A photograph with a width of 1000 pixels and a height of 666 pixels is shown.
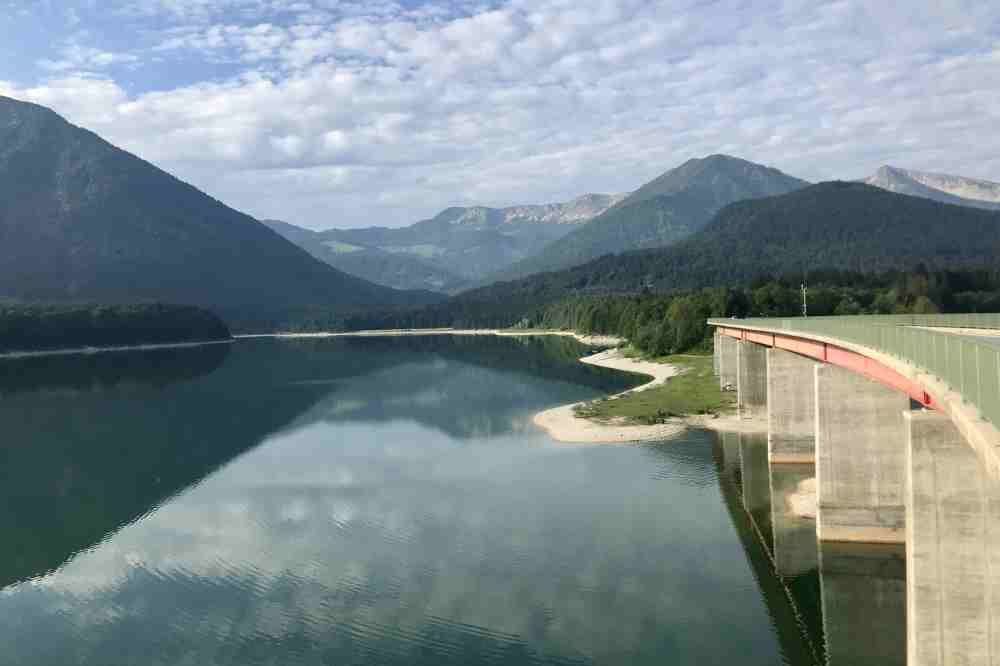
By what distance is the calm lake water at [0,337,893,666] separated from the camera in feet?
101

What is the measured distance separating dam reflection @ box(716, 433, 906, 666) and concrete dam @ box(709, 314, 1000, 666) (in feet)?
0.35

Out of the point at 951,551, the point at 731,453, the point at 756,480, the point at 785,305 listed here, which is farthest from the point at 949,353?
the point at 785,305

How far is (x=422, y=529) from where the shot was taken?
44312 millimetres

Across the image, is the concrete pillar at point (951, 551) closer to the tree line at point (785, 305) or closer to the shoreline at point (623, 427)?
the shoreline at point (623, 427)

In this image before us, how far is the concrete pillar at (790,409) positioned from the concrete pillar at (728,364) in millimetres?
34110

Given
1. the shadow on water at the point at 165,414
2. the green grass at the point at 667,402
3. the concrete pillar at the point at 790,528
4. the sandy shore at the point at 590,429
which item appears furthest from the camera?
the green grass at the point at 667,402

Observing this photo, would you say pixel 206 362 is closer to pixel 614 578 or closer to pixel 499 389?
pixel 499 389

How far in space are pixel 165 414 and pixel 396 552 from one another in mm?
68491

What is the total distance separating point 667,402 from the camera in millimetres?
81625

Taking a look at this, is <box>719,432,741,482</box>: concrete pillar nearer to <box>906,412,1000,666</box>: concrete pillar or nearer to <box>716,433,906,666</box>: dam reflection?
<box>716,433,906,666</box>: dam reflection

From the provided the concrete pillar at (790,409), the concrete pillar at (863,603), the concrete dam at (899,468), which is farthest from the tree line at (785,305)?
Answer: the concrete pillar at (863,603)

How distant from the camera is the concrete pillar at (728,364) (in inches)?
3425

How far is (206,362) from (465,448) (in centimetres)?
13934

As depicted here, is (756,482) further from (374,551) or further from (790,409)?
(374,551)
